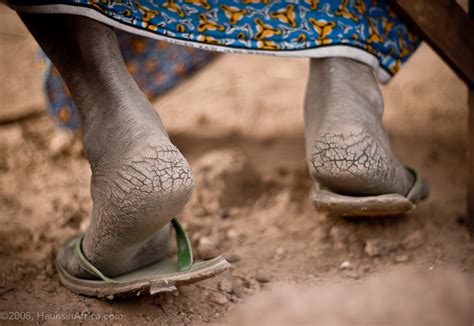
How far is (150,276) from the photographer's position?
1078mm

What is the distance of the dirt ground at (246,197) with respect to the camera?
125 centimetres

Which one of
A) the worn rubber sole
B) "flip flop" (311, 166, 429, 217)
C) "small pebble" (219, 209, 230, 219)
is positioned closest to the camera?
the worn rubber sole

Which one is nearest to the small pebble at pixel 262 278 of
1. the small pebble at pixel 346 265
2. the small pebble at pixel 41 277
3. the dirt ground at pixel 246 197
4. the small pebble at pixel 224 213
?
the dirt ground at pixel 246 197

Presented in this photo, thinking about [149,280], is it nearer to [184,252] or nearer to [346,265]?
[184,252]

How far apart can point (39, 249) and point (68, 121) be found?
54 centimetres

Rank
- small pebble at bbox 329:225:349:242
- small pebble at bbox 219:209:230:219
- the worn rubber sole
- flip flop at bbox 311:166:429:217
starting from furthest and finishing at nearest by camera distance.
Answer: small pebble at bbox 219:209:230:219 → small pebble at bbox 329:225:349:242 → flip flop at bbox 311:166:429:217 → the worn rubber sole

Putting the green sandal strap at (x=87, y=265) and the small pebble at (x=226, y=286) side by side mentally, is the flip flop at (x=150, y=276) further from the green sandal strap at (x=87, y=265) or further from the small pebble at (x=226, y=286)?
the small pebble at (x=226, y=286)

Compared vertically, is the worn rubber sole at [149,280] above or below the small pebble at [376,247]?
below

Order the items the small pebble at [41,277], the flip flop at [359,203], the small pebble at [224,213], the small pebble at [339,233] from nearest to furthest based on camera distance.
Result: the flip flop at [359,203] → the small pebble at [41,277] → the small pebble at [339,233] → the small pebble at [224,213]

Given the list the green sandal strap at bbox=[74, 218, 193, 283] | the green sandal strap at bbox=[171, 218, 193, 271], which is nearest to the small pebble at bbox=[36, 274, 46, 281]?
the green sandal strap at bbox=[74, 218, 193, 283]

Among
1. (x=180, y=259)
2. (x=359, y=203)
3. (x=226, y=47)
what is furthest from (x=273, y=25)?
(x=180, y=259)

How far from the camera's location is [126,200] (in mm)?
1024

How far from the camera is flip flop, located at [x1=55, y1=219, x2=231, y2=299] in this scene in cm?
105

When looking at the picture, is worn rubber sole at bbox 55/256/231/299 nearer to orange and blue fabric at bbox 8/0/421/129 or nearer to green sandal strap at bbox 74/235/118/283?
green sandal strap at bbox 74/235/118/283
